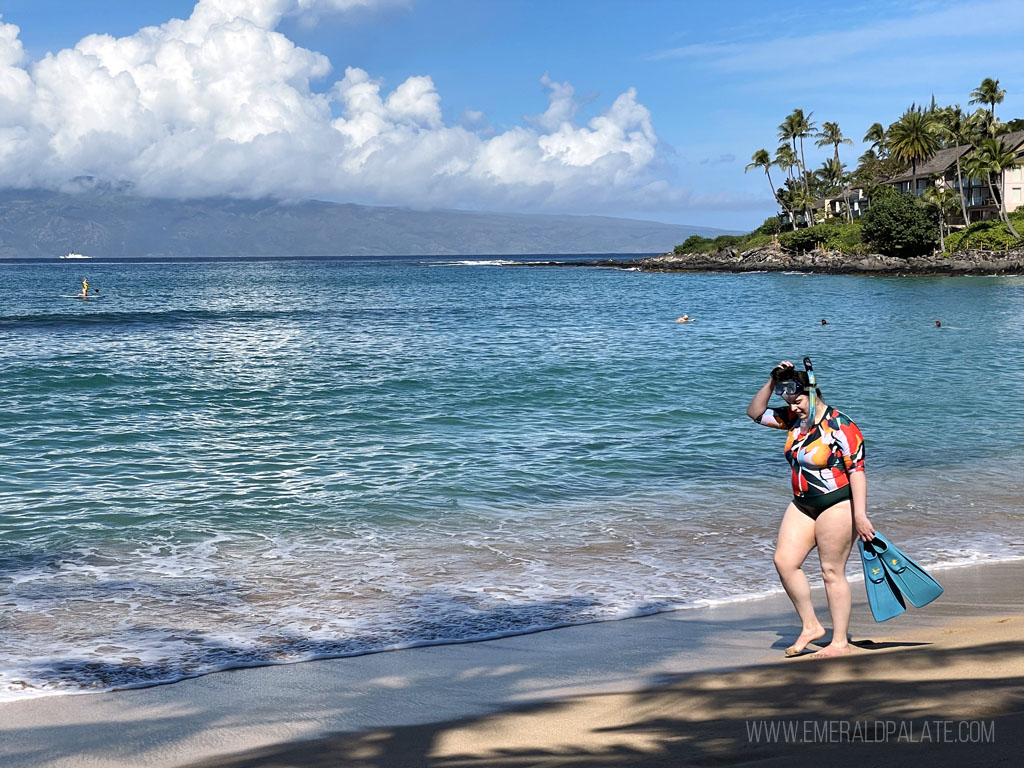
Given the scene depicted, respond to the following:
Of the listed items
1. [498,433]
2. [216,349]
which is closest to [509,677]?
[498,433]

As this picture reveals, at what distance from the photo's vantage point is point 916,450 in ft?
44.9

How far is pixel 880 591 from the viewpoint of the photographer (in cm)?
562

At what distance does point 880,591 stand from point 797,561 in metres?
0.60

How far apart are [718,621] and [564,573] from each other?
1.77 metres

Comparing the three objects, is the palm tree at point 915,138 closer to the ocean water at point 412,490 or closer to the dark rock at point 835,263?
the dark rock at point 835,263

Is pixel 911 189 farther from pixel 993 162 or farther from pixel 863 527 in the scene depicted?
pixel 863 527

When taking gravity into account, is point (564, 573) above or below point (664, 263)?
below

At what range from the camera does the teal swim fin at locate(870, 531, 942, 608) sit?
5527 millimetres

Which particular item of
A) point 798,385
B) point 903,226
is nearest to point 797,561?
point 798,385

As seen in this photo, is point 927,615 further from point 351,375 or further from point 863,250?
point 863,250

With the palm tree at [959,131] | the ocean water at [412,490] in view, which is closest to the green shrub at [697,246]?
the palm tree at [959,131]

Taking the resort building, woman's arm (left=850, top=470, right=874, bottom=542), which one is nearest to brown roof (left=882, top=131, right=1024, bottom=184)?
the resort building

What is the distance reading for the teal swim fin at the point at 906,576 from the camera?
5.53 m

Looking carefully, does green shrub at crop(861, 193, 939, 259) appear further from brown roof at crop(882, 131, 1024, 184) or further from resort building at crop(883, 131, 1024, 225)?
brown roof at crop(882, 131, 1024, 184)
